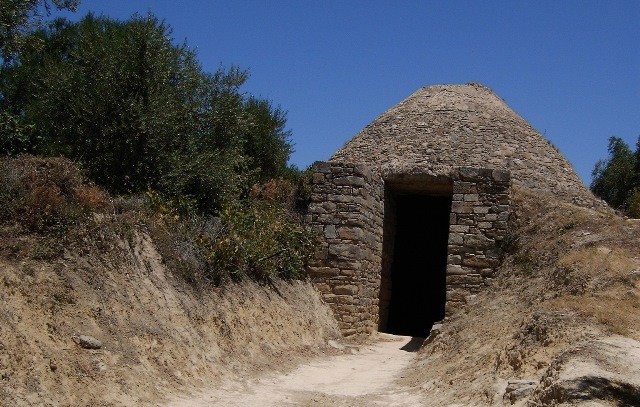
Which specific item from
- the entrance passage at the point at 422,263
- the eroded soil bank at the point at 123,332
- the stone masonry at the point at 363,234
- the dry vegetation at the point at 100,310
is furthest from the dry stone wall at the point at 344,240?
the entrance passage at the point at 422,263

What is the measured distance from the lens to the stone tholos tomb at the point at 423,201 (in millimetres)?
13023

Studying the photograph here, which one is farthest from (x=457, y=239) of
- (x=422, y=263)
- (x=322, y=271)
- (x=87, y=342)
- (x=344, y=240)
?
(x=87, y=342)

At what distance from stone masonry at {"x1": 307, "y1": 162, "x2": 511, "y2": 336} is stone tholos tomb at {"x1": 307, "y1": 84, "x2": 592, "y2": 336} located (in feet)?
0.07

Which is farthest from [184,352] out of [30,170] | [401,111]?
[401,111]

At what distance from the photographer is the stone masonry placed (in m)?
12.9

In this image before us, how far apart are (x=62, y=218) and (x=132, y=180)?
10.7ft

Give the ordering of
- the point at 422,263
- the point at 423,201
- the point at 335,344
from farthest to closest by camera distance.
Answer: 1. the point at 422,263
2. the point at 423,201
3. the point at 335,344

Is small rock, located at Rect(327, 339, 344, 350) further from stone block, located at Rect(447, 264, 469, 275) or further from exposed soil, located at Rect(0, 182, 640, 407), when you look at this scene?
stone block, located at Rect(447, 264, 469, 275)

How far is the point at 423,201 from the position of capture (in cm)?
1783

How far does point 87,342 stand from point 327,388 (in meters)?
3.29

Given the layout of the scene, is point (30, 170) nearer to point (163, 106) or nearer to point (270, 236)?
point (163, 106)

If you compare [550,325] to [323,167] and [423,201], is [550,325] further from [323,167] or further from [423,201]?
[423,201]

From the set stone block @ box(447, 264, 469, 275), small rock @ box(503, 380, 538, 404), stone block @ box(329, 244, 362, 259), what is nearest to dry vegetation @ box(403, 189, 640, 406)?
small rock @ box(503, 380, 538, 404)

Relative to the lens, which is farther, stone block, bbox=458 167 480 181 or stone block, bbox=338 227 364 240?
stone block, bbox=458 167 480 181
